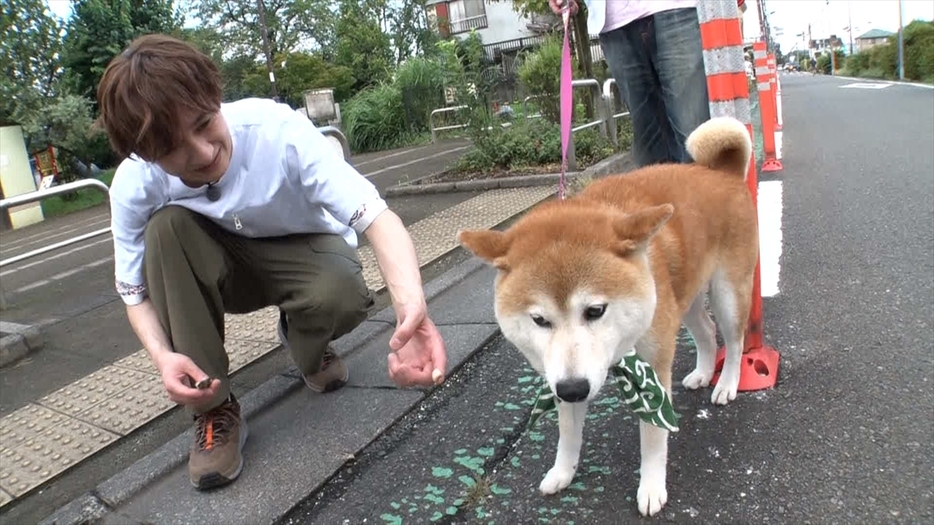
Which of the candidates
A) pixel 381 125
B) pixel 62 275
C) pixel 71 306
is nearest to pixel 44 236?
pixel 62 275

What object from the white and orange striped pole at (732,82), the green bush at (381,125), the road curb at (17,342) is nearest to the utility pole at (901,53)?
the green bush at (381,125)

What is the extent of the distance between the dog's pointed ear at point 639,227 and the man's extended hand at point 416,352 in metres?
0.56

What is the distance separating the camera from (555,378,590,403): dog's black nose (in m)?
1.56

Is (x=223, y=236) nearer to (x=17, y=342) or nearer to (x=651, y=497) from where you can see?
(x=651, y=497)

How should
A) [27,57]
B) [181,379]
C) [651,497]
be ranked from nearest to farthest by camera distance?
[651,497], [181,379], [27,57]

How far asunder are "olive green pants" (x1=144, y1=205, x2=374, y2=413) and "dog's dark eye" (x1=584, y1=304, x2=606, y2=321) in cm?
120

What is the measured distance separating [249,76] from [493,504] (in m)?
29.1

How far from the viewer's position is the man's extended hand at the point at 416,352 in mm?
1674

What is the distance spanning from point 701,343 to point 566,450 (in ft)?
A: 2.74

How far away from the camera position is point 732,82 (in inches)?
99.4

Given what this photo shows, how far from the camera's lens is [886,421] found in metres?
2.05

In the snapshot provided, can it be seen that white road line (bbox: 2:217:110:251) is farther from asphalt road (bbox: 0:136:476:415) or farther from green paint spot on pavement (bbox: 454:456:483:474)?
green paint spot on pavement (bbox: 454:456:483:474)

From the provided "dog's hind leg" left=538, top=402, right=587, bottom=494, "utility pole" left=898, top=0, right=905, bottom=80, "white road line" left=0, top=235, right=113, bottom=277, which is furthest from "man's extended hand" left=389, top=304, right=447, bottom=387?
"utility pole" left=898, top=0, right=905, bottom=80

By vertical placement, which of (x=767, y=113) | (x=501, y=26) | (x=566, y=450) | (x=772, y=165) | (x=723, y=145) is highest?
(x=501, y=26)
